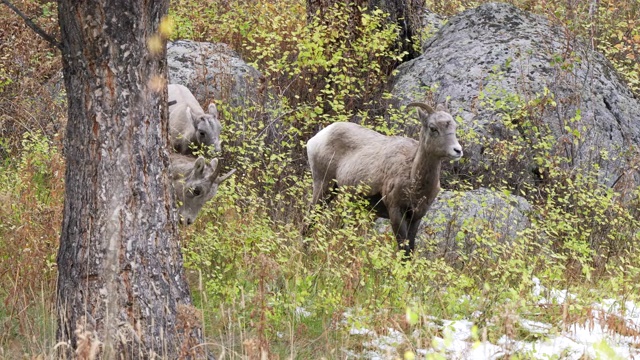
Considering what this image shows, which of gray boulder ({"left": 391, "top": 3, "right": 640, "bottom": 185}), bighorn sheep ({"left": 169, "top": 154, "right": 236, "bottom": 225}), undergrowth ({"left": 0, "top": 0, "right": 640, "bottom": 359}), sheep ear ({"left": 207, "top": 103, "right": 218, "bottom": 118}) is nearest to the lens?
undergrowth ({"left": 0, "top": 0, "right": 640, "bottom": 359})

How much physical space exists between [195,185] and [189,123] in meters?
2.66

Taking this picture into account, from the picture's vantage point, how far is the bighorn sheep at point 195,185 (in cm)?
927

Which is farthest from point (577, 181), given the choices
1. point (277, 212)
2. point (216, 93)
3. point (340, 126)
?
point (216, 93)

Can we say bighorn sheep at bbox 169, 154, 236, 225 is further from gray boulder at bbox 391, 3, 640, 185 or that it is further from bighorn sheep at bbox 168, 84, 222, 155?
gray boulder at bbox 391, 3, 640, 185

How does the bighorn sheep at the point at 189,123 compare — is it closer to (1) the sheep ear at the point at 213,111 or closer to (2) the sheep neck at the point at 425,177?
(1) the sheep ear at the point at 213,111

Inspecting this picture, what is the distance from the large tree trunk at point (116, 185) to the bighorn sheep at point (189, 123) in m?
5.60

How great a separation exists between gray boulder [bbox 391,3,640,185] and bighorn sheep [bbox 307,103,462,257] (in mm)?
1696

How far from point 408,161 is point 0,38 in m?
6.46

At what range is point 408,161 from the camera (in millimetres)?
10109

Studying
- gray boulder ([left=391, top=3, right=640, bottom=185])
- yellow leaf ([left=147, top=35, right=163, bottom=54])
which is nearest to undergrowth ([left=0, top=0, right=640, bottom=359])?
gray boulder ([left=391, top=3, right=640, bottom=185])

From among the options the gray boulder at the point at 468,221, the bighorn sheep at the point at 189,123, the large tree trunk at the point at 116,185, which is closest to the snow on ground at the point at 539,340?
the large tree trunk at the point at 116,185

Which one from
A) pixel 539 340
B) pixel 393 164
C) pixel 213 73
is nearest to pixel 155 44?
pixel 539 340

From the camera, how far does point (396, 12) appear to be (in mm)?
14562

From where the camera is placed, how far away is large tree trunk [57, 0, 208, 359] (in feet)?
17.7
